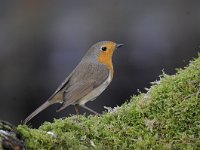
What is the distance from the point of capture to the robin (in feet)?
23.6

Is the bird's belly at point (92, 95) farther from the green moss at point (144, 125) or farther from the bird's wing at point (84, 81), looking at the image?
the green moss at point (144, 125)

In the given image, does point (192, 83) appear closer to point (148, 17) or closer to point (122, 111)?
point (122, 111)

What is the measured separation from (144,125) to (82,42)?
6232 millimetres

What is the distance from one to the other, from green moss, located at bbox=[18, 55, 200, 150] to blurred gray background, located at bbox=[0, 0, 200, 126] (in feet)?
15.8

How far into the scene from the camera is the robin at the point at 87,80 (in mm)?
7180

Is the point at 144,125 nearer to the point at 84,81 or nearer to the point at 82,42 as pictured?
the point at 84,81

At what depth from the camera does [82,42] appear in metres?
10.8

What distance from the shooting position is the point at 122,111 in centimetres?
496

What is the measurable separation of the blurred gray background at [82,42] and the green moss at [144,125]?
483 cm

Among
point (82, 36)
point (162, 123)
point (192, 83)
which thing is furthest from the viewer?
point (82, 36)

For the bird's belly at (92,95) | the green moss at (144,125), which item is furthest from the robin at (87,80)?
the green moss at (144,125)

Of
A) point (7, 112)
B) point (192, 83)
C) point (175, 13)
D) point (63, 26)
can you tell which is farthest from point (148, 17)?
point (192, 83)

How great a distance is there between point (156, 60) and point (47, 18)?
2.24 m

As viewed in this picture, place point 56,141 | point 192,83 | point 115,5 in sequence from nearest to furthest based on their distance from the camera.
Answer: point 56,141, point 192,83, point 115,5
